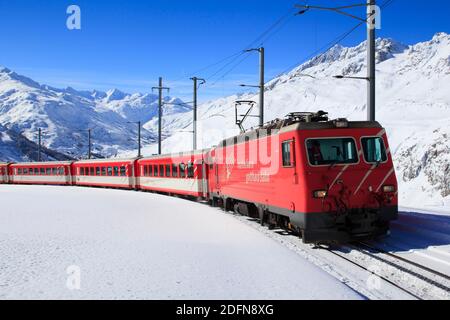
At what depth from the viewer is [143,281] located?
23.3ft

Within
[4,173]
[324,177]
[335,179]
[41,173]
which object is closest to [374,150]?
[335,179]

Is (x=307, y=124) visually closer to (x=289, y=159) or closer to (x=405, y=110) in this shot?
(x=289, y=159)

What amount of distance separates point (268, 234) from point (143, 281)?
5.74m

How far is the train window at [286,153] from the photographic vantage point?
1045cm

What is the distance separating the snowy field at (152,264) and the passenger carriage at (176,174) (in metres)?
9.10

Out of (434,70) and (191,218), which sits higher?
(434,70)

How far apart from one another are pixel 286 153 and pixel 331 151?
1078 mm

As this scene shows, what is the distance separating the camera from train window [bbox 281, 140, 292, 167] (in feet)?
34.3

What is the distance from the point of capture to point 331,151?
10195mm

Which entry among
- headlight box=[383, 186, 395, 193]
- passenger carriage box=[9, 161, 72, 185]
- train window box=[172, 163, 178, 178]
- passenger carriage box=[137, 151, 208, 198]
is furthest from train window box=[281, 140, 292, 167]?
passenger carriage box=[9, 161, 72, 185]

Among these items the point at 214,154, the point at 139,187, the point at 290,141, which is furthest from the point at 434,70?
the point at 290,141

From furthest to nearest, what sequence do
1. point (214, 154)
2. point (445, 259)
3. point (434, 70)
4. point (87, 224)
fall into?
1. point (434, 70)
2. point (214, 154)
3. point (87, 224)
4. point (445, 259)

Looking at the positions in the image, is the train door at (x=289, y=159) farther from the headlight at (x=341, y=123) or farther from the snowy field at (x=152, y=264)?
the snowy field at (x=152, y=264)

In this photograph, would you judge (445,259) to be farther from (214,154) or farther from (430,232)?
(214,154)
